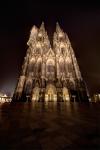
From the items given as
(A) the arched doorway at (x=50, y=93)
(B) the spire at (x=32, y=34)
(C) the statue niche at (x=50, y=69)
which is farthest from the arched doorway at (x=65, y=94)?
(B) the spire at (x=32, y=34)

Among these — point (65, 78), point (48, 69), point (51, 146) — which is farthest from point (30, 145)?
point (48, 69)

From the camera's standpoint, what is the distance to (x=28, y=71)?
3059 centimetres

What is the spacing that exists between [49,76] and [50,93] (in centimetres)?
522

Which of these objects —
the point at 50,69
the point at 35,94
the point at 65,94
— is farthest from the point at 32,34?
the point at 65,94

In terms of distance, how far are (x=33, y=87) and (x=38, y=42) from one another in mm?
17693

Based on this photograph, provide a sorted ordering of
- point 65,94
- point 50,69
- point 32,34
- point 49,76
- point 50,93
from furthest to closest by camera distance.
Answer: point 32,34 < point 50,69 < point 49,76 < point 50,93 < point 65,94

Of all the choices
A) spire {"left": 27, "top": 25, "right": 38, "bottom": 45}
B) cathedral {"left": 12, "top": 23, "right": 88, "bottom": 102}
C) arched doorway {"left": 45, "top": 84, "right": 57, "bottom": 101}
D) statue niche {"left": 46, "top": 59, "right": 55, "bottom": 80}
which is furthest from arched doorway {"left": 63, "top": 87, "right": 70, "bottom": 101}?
spire {"left": 27, "top": 25, "right": 38, "bottom": 45}

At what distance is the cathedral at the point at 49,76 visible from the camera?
26.9 meters

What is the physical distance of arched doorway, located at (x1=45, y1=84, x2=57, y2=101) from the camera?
2699 cm

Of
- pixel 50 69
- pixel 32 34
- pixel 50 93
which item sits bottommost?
pixel 50 93

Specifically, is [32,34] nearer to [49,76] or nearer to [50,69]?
[50,69]

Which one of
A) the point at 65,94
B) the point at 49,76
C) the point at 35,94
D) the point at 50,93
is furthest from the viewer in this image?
the point at 49,76

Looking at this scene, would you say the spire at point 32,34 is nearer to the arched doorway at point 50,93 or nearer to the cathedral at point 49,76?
the cathedral at point 49,76

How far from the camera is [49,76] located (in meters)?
30.6
